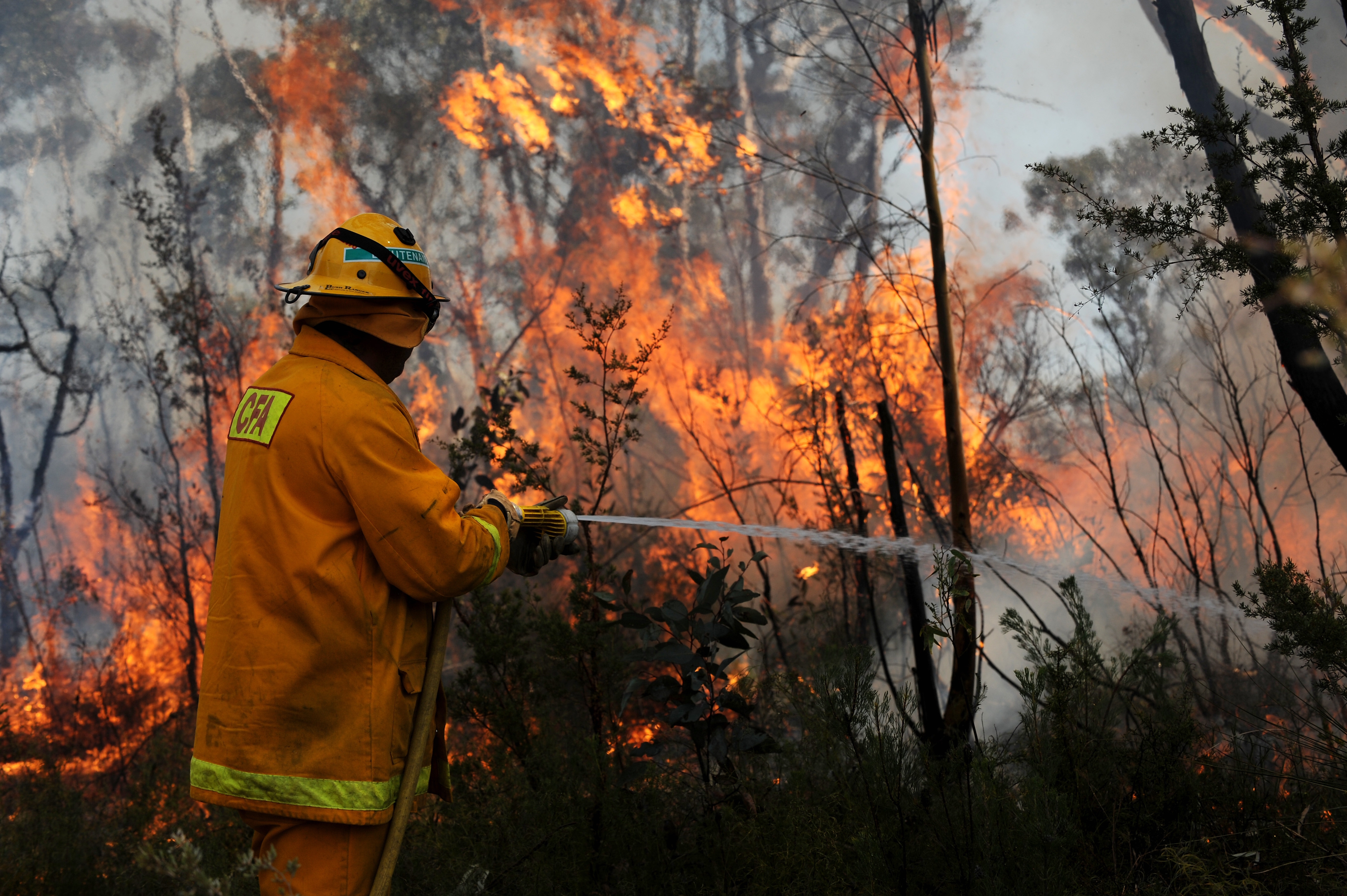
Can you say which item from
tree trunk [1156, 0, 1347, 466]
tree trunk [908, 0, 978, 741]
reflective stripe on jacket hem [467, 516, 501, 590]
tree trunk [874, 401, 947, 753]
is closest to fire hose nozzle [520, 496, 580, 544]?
reflective stripe on jacket hem [467, 516, 501, 590]

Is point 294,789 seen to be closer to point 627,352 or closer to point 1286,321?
point 1286,321

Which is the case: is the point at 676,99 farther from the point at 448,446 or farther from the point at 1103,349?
the point at 448,446

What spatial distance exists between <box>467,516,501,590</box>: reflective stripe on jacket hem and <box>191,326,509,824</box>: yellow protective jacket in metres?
0.04

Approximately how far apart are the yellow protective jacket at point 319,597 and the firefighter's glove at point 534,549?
36cm

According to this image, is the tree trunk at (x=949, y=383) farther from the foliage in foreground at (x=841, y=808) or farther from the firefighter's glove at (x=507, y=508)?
the firefighter's glove at (x=507, y=508)

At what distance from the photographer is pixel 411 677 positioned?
1.75m

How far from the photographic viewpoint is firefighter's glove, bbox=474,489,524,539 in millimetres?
1936

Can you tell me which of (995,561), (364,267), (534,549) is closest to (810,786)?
(534,549)

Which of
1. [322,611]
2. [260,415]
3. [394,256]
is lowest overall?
[322,611]

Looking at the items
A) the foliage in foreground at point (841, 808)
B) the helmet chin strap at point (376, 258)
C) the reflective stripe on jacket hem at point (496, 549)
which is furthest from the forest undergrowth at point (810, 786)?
the helmet chin strap at point (376, 258)

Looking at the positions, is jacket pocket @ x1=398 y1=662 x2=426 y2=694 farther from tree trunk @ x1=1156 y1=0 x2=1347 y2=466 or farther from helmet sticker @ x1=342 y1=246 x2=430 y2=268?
tree trunk @ x1=1156 y1=0 x2=1347 y2=466

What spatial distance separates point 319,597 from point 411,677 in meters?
0.27

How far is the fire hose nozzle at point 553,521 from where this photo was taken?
2.09m

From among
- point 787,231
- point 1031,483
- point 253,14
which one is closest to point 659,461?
point 787,231
